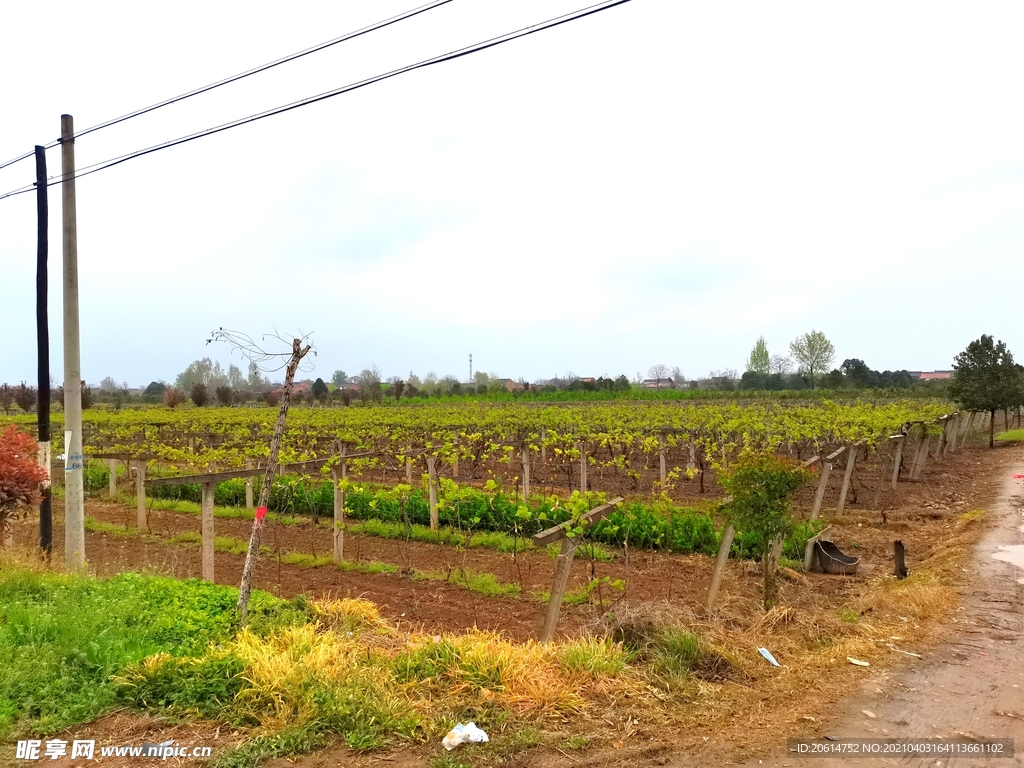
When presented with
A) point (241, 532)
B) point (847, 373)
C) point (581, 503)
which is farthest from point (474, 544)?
point (847, 373)

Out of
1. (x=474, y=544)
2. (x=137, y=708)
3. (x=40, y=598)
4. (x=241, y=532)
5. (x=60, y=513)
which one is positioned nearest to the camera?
(x=137, y=708)

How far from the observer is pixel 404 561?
35.4ft

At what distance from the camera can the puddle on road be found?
9.48 metres

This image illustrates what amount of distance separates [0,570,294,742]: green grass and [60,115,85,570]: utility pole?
1.71m

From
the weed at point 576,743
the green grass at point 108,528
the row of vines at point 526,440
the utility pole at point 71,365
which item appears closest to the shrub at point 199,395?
the row of vines at point 526,440

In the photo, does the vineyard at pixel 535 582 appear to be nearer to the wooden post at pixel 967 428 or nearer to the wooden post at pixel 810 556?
the wooden post at pixel 810 556

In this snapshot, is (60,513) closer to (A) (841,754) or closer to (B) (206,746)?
(B) (206,746)

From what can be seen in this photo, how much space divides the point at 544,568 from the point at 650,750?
243 inches

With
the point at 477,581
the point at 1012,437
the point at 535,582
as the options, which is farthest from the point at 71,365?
the point at 1012,437

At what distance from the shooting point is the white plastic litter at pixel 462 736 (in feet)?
13.8

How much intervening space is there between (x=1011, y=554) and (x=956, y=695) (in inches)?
238

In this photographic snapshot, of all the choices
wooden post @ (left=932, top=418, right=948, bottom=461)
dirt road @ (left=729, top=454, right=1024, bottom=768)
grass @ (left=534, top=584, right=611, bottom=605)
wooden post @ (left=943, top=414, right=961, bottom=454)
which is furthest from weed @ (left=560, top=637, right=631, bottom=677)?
wooden post @ (left=943, top=414, right=961, bottom=454)

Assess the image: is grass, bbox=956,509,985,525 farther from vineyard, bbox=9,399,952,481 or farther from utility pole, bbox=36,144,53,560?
utility pole, bbox=36,144,53,560

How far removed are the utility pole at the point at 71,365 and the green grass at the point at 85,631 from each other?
1.71 m
